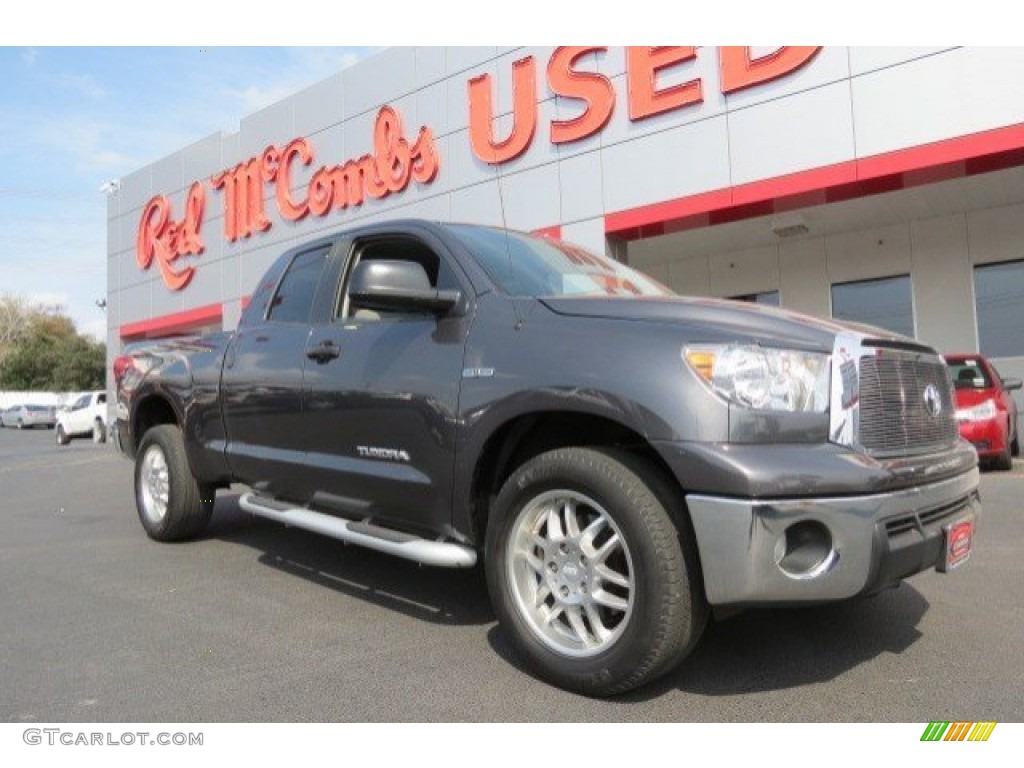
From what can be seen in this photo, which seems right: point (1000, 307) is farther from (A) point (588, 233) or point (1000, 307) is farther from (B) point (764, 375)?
(B) point (764, 375)

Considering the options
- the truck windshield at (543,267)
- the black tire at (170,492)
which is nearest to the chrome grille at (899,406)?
the truck windshield at (543,267)

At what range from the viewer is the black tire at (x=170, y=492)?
5.43 meters

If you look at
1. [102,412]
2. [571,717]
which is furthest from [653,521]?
[102,412]

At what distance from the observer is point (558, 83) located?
13836 mm

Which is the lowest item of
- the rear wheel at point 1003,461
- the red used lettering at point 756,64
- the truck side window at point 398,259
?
the rear wheel at point 1003,461

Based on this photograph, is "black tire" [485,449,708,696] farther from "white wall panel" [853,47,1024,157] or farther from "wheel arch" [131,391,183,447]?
"white wall panel" [853,47,1024,157]

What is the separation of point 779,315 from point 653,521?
91cm

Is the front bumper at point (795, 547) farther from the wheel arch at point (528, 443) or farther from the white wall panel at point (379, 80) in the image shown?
the white wall panel at point (379, 80)

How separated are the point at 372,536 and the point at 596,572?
1.19 metres

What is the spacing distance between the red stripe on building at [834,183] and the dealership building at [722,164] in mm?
28

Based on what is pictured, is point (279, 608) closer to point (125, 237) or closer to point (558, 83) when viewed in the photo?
point (558, 83)

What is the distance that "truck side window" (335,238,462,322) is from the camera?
3744 mm

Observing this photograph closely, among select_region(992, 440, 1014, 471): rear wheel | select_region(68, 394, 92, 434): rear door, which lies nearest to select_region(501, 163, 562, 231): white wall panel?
select_region(992, 440, 1014, 471): rear wheel

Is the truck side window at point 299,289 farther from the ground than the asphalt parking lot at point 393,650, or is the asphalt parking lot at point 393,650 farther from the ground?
the truck side window at point 299,289
